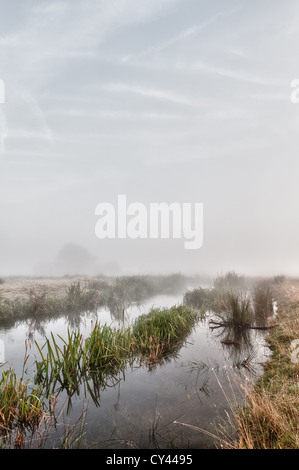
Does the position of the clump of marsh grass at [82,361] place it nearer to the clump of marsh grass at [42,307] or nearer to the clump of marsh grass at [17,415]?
the clump of marsh grass at [17,415]

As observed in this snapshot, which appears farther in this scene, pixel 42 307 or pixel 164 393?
pixel 42 307

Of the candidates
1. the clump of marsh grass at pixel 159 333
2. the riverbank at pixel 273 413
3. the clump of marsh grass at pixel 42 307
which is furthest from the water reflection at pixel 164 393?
the clump of marsh grass at pixel 42 307

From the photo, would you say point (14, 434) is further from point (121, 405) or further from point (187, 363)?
point (187, 363)

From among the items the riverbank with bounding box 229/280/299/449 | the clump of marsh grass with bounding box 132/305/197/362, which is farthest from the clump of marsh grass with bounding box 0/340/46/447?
the clump of marsh grass with bounding box 132/305/197/362

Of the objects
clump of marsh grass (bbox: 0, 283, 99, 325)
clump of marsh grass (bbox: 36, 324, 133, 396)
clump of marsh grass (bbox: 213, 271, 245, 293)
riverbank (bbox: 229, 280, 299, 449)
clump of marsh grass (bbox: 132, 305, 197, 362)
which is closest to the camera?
riverbank (bbox: 229, 280, 299, 449)

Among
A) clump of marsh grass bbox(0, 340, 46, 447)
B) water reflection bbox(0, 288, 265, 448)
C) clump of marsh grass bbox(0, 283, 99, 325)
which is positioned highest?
clump of marsh grass bbox(0, 340, 46, 447)

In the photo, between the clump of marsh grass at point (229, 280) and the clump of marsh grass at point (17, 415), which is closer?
the clump of marsh grass at point (17, 415)

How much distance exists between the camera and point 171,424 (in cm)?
496

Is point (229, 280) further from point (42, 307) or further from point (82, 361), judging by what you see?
point (82, 361)

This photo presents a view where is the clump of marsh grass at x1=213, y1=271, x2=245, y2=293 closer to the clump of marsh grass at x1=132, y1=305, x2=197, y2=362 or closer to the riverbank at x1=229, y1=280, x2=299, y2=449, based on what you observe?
the clump of marsh grass at x1=132, y1=305, x2=197, y2=362

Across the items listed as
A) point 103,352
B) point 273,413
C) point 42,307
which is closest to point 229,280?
point 42,307

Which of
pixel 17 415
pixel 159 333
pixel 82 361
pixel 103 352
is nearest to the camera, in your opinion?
pixel 17 415

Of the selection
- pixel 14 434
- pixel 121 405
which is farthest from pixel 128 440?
pixel 14 434

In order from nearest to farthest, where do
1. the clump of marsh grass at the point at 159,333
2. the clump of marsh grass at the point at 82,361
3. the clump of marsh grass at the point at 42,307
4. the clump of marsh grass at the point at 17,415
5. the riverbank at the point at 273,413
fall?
the riverbank at the point at 273,413, the clump of marsh grass at the point at 17,415, the clump of marsh grass at the point at 82,361, the clump of marsh grass at the point at 159,333, the clump of marsh grass at the point at 42,307
